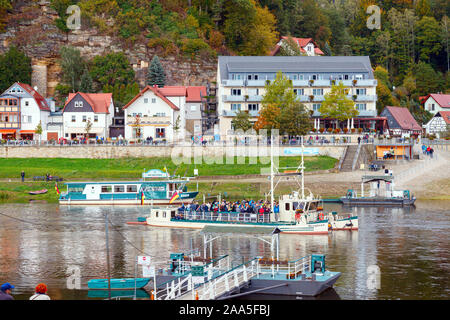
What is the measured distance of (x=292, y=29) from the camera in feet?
554

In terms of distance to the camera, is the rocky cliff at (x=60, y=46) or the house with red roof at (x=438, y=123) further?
the house with red roof at (x=438, y=123)

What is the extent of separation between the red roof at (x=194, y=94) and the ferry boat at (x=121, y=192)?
1705 inches

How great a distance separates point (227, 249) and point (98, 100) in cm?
7554

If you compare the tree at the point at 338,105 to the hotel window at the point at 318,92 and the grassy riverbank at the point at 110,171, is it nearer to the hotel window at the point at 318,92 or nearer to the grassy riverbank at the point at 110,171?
the hotel window at the point at 318,92

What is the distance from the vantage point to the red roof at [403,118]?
126562 mm

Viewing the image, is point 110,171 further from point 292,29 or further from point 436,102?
point 292,29

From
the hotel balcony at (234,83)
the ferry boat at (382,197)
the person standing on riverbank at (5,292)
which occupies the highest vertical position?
the hotel balcony at (234,83)

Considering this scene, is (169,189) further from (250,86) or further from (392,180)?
(250,86)

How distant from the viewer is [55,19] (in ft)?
466

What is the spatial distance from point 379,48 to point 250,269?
448ft

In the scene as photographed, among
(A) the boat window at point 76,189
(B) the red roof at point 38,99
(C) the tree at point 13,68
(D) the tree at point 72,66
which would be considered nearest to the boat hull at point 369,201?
(A) the boat window at point 76,189

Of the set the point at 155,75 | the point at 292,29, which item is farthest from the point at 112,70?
the point at 292,29

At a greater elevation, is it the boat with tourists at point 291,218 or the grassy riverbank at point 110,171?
the grassy riverbank at point 110,171

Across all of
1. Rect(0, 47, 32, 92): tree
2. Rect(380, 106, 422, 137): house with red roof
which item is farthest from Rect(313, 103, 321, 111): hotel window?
Rect(0, 47, 32, 92): tree
